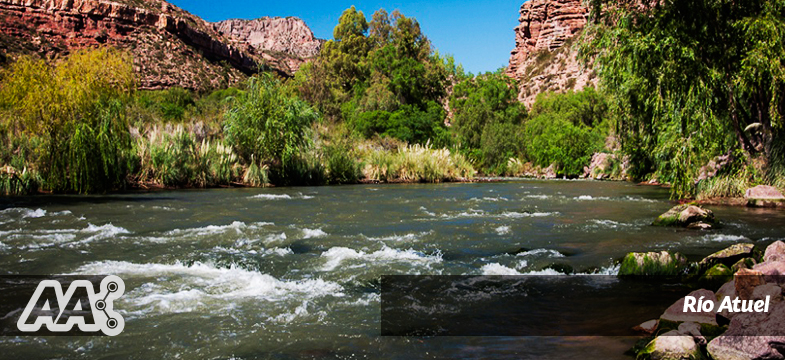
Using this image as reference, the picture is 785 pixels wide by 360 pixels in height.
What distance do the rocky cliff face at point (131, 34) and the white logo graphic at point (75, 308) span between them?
7566 centimetres

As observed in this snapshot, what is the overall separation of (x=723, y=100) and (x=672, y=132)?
1830 millimetres

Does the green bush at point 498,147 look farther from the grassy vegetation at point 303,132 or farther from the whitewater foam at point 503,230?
the whitewater foam at point 503,230

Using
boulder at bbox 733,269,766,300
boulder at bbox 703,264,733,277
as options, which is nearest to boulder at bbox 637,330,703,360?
boulder at bbox 733,269,766,300

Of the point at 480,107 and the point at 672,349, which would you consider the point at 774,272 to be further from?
the point at 480,107

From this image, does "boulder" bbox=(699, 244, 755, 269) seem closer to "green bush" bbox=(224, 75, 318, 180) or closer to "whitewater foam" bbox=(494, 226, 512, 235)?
"whitewater foam" bbox=(494, 226, 512, 235)

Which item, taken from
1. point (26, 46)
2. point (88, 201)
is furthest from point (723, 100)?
point (26, 46)

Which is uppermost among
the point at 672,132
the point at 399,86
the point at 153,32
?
the point at 153,32

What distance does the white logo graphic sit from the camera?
504 cm

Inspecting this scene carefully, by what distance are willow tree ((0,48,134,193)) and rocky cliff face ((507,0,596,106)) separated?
8096 centimetres

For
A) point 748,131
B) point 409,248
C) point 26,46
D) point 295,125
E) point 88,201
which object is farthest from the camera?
point 26,46

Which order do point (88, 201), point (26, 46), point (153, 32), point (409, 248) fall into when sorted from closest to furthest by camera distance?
point (409, 248) < point (88, 201) < point (26, 46) < point (153, 32)

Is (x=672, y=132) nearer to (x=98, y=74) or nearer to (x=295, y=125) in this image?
(x=295, y=125)

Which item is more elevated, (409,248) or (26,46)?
(26,46)

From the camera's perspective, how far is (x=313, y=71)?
64.8 meters
